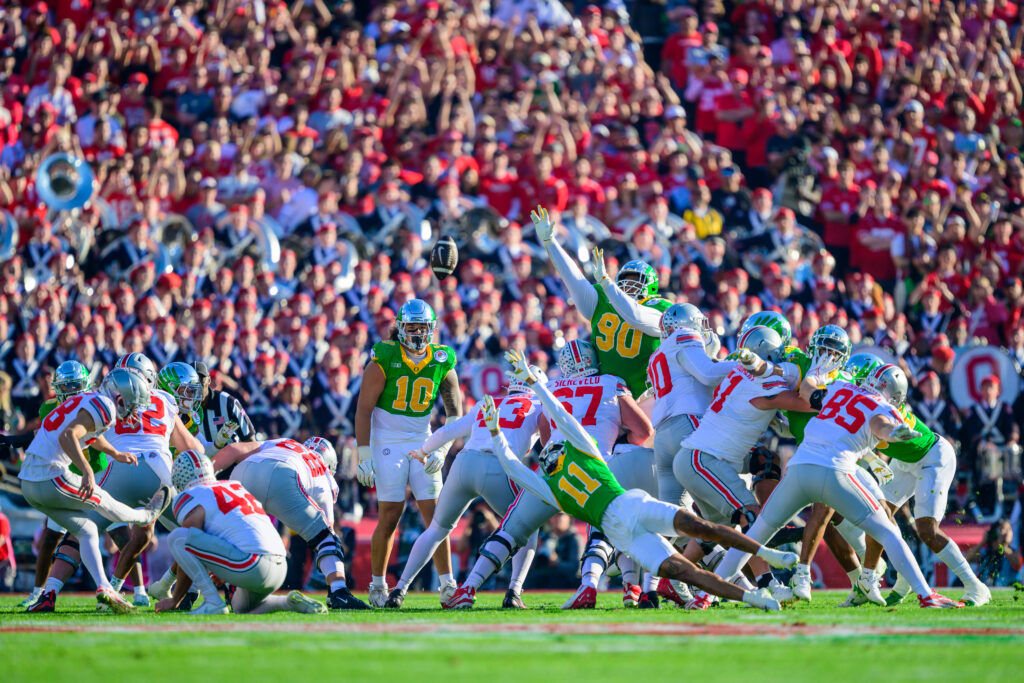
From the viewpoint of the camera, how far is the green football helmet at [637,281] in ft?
33.9

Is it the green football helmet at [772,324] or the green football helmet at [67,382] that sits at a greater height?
the green football helmet at [772,324]

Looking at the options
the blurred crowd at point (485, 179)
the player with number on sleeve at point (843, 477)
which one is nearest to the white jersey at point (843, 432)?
the player with number on sleeve at point (843, 477)

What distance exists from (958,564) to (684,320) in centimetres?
249

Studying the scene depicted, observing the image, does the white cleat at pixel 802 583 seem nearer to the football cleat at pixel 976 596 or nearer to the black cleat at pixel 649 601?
the black cleat at pixel 649 601

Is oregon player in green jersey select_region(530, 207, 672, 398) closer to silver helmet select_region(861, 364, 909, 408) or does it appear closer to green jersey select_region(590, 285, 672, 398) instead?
green jersey select_region(590, 285, 672, 398)

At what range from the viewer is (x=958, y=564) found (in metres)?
9.17

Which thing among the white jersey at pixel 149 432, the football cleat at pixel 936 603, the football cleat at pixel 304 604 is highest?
the white jersey at pixel 149 432

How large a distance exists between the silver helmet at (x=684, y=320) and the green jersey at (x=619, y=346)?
403mm

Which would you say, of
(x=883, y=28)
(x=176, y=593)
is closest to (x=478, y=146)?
(x=883, y=28)

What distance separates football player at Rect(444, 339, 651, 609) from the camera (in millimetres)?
9070

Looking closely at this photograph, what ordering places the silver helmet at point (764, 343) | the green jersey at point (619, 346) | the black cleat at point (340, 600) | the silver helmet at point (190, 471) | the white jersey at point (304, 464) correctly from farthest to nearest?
the green jersey at point (619, 346) < the silver helmet at point (764, 343) < the white jersey at point (304, 464) < the black cleat at point (340, 600) < the silver helmet at point (190, 471)

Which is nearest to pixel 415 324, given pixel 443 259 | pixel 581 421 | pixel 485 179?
pixel 443 259

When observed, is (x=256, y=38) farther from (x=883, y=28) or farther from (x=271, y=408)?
(x=883, y=28)

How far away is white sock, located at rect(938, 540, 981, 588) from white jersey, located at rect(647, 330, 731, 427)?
190cm
